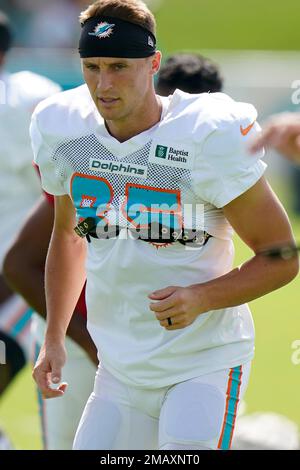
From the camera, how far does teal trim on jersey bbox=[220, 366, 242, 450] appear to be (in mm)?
3340

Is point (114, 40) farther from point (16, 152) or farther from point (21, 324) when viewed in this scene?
point (21, 324)

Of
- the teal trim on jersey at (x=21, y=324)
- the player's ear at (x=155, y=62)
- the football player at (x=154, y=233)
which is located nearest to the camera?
the football player at (x=154, y=233)

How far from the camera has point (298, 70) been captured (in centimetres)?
1359

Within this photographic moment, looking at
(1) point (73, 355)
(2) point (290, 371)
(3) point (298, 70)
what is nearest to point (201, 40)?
(3) point (298, 70)

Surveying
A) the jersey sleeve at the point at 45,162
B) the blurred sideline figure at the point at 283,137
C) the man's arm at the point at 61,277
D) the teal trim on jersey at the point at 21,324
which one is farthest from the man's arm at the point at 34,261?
the blurred sideline figure at the point at 283,137

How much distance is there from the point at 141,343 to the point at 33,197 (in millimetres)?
2373

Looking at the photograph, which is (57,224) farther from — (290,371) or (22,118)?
(290,371)

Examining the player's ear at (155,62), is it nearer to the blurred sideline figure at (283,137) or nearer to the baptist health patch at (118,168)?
the baptist health patch at (118,168)

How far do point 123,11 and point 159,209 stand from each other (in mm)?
654

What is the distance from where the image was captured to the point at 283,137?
2605 millimetres

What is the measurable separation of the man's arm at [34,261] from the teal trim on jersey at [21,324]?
4.61 feet

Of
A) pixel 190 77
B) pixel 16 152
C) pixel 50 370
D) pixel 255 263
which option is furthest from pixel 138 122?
pixel 16 152

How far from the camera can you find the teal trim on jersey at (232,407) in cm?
334

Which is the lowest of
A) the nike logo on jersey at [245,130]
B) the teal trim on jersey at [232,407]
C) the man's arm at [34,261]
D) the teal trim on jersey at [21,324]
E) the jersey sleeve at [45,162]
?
the teal trim on jersey at [21,324]
